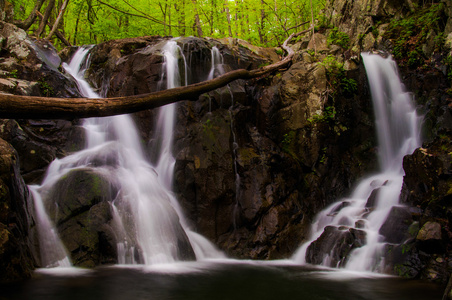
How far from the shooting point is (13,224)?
5430mm

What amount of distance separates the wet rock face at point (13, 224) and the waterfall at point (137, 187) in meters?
1.07

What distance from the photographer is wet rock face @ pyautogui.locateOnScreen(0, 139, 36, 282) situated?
16.3ft

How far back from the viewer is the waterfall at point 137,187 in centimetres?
722

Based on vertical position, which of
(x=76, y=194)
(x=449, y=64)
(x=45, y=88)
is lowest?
(x=76, y=194)

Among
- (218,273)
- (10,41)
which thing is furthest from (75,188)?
(10,41)

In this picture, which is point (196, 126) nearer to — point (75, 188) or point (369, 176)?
point (75, 188)

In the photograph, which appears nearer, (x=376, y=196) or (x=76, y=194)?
(x=76, y=194)

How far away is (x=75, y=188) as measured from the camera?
289 inches

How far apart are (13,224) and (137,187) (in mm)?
3214

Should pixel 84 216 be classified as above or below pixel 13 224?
below

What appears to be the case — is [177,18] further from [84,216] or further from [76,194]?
[84,216]

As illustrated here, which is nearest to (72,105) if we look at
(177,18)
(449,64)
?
(449,64)

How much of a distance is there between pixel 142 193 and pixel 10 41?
23.9 ft

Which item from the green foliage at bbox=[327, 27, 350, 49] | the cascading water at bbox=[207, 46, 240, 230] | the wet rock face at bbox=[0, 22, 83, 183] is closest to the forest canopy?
the green foliage at bbox=[327, 27, 350, 49]
